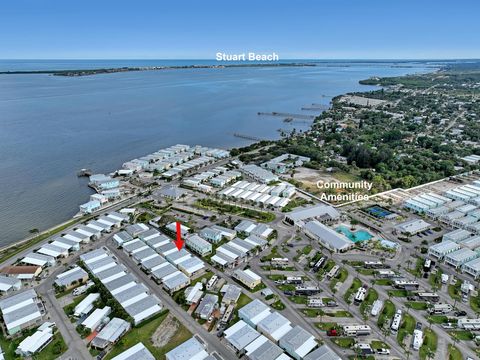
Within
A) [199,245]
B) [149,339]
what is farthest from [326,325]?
[199,245]

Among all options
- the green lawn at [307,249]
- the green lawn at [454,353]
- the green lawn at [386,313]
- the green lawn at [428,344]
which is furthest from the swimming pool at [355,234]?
the green lawn at [454,353]

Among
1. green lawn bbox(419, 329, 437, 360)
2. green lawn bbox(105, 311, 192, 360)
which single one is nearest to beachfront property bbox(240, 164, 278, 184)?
green lawn bbox(105, 311, 192, 360)

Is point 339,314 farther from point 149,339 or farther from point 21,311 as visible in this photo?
point 21,311

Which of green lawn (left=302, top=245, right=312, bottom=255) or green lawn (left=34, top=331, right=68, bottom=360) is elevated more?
green lawn (left=34, top=331, right=68, bottom=360)

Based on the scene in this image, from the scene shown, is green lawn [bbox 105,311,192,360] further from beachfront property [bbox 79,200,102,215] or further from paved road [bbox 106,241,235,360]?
beachfront property [bbox 79,200,102,215]

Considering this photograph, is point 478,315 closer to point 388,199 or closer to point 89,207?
point 388,199

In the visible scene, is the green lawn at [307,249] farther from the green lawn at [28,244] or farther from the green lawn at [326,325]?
the green lawn at [28,244]
